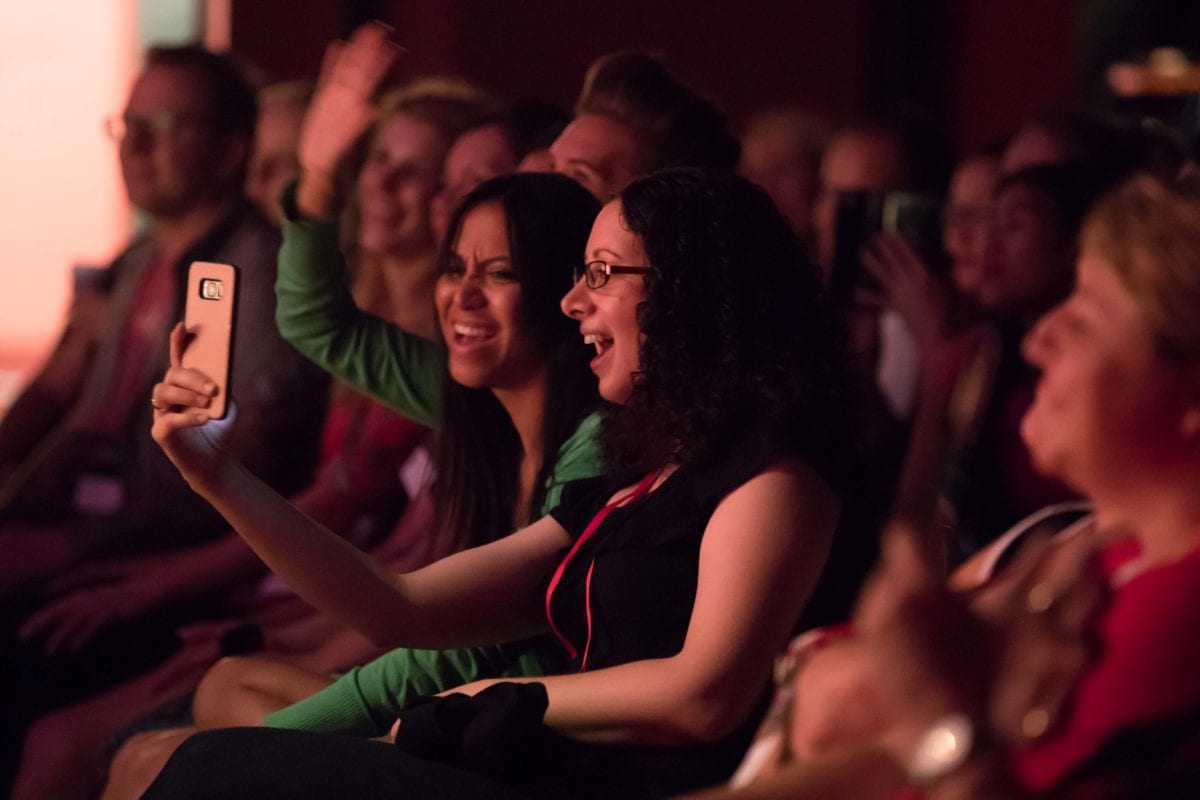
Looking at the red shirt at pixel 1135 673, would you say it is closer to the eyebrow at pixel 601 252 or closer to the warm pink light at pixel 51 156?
the eyebrow at pixel 601 252

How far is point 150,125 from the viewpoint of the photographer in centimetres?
296

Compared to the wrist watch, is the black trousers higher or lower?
lower

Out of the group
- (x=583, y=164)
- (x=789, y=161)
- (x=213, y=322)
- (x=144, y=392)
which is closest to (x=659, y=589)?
(x=213, y=322)

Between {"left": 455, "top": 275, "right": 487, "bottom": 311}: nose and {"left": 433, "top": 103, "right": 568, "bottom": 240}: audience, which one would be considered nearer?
{"left": 455, "top": 275, "right": 487, "bottom": 311}: nose

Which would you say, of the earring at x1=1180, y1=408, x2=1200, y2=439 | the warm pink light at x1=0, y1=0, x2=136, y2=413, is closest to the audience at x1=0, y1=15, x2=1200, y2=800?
the earring at x1=1180, y1=408, x2=1200, y2=439

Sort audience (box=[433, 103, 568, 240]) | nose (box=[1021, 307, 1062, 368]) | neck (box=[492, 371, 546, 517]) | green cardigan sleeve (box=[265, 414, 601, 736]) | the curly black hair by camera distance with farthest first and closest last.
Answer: audience (box=[433, 103, 568, 240])
neck (box=[492, 371, 546, 517])
green cardigan sleeve (box=[265, 414, 601, 736])
the curly black hair
nose (box=[1021, 307, 1062, 368])

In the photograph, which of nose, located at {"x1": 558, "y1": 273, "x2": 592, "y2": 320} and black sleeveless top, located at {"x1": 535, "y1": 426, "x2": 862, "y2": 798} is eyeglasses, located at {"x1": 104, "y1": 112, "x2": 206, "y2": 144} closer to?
nose, located at {"x1": 558, "y1": 273, "x2": 592, "y2": 320}

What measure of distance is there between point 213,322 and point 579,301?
0.35 meters

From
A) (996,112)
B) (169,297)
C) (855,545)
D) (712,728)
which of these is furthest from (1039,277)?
(996,112)

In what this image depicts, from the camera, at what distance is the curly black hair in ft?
5.08

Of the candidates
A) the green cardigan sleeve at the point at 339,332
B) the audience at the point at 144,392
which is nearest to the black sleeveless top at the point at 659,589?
the green cardigan sleeve at the point at 339,332

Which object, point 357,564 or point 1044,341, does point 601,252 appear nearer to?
point 357,564

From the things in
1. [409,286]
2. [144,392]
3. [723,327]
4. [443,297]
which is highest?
[723,327]

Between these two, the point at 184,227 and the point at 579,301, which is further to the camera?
the point at 184,227
